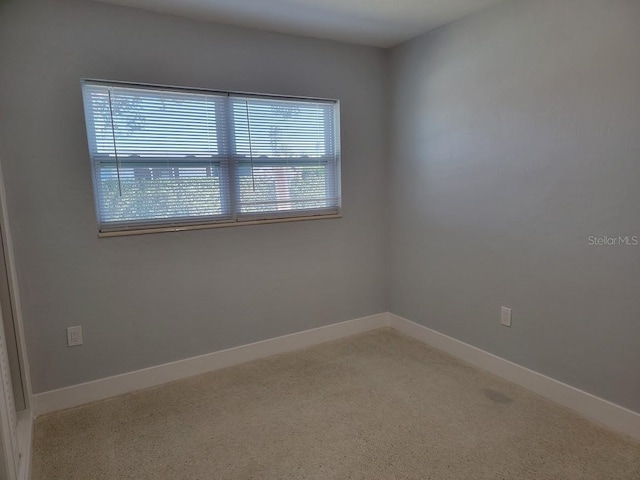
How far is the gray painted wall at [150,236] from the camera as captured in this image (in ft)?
6.92

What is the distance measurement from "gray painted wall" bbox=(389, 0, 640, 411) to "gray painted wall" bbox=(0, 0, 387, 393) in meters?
0.57

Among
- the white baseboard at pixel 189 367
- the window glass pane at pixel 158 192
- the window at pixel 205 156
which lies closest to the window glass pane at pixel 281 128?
the window at pixel 205 156

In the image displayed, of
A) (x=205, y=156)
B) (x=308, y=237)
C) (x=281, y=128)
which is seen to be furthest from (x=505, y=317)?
(x=205, y=156)

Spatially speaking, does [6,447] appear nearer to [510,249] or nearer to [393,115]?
[510,249]

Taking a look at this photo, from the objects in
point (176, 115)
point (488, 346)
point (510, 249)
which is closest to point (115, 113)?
point (176, 115)

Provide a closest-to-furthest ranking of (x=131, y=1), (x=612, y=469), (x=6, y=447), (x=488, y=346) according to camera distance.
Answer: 1. (x=6, y=447)
2. (x=612, y=469)
3. (x=131, y=1)
4. (x=488, y=346)

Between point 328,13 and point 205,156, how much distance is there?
47.4 inches

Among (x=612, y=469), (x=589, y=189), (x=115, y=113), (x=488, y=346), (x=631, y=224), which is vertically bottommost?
(x=612, y=469)

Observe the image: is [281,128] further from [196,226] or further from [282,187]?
[196,226]

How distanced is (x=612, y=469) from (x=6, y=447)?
242 centimetres

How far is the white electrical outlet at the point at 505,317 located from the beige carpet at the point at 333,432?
0.37m

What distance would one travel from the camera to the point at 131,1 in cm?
217

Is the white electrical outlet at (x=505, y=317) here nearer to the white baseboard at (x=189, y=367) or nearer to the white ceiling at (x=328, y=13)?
the white baseboard at (x=189, y=367)

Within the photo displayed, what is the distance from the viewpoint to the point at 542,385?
7.51ft
